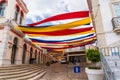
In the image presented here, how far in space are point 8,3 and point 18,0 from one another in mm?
1447

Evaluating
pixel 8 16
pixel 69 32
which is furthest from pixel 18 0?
pixel 69 32

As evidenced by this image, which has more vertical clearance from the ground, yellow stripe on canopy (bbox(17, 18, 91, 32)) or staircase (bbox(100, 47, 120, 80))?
yellow stripe on canopy (bbox(17, 18, 91, 32))

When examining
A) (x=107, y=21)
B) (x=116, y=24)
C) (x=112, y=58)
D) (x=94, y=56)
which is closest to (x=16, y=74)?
(x=94, y=56)

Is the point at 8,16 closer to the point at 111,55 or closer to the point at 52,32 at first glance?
the point at 52,32

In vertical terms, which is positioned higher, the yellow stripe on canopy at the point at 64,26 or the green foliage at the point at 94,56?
the yellow stripe on canopy at the point at 64,26

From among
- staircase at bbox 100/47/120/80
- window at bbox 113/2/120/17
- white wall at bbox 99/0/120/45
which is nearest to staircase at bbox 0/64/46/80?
staircase at bbox 100/47/120/80

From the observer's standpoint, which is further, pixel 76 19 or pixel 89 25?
pixel 89 25

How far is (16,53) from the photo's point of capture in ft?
36.7

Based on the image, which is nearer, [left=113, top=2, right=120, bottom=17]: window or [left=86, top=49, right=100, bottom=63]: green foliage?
[left=86, top=49, right=100, bottom=63]: green foliage

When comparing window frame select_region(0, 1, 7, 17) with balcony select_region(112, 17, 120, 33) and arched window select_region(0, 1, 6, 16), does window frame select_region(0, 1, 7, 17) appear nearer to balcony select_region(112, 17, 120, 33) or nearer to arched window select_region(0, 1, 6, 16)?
arched window select_region(0, 1, 6, 16)

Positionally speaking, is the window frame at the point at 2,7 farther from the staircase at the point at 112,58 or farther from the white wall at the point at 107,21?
the staircase at the point at 112,58

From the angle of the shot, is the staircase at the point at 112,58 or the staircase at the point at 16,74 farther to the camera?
the staircase at the point at 16,74

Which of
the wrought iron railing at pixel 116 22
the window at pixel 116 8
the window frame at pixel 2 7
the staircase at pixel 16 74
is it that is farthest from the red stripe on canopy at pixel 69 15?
the window frame at pixel 2 7

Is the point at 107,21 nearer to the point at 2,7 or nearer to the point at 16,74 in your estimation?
the point at 16,74
